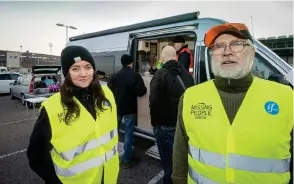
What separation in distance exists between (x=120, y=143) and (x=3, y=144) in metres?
3.06

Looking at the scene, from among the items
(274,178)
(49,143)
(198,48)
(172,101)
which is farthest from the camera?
(198,48)

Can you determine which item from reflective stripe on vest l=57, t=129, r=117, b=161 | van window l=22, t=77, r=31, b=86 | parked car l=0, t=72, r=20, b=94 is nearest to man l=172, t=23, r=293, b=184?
reflective stripe on vest l=57, t=129, r=117, b=161

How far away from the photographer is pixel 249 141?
1.33 metres

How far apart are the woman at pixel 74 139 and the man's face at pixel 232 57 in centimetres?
105

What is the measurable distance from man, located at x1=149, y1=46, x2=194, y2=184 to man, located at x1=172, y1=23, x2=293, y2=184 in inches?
55.4

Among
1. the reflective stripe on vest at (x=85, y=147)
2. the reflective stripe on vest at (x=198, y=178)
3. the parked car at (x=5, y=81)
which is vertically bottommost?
the parked car at (x=5, y=81)

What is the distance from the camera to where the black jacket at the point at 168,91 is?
3100 mm

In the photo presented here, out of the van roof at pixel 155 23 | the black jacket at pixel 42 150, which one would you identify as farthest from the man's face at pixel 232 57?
the van roof at pixel 155 23

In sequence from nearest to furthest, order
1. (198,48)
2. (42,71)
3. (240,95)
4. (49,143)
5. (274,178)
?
1. (274,178)
2. (240,95)
3. (49,143)
4. (198,48)
5. (42,71)

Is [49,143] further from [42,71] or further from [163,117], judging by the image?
[42,71]

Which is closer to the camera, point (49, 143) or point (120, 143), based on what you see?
point (49, 143)

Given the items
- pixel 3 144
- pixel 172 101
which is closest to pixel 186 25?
pixel 172 101

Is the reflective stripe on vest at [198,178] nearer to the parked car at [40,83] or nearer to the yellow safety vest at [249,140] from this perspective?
the yellow safety vest at [249,140]

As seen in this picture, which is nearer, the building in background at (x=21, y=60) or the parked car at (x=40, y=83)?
the parked car at (x=40, y=83)
